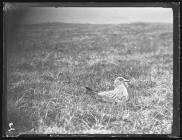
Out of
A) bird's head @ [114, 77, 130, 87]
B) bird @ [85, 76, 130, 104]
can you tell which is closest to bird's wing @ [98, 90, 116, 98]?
bird @ [85, 76, 130, 104]

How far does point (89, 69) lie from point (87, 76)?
14cm

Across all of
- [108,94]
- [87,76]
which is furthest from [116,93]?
[87,76]

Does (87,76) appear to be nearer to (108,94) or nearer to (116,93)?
(108,94)

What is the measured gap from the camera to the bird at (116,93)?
767 cm

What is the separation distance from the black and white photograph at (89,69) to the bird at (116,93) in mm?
18

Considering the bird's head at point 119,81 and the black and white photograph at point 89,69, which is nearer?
the black and white photograph at point 89,69

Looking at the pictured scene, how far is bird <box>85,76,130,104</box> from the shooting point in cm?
767

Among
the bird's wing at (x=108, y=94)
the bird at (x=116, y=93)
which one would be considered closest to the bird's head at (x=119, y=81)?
the bird at (x=116, y=93)

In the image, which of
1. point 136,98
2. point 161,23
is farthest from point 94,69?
point 161,23

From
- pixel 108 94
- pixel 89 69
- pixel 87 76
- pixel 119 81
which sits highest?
pixel 89 69

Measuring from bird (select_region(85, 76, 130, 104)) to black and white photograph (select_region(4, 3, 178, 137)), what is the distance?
18 mm

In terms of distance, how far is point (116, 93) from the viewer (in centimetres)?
770

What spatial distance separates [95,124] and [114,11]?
207 cm

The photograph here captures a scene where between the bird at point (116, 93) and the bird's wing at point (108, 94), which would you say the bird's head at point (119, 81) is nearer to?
the bird at point (116, 93)
